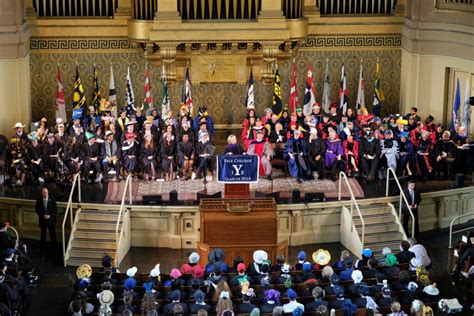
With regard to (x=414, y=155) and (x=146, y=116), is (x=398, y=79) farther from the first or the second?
(x=146, y=116)

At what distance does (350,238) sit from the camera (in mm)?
32312

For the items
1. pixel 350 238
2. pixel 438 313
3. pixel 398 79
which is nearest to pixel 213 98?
pixel 398 79

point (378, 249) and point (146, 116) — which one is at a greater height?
point (146, 116)

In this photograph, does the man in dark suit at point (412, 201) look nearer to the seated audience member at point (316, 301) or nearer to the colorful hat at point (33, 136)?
the seated audience member at point (316, 301)

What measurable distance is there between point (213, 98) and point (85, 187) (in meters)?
5.86

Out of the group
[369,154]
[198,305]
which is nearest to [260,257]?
[198,305]

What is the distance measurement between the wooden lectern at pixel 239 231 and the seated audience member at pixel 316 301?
439 cm

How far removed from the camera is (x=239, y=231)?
3089 centimetres

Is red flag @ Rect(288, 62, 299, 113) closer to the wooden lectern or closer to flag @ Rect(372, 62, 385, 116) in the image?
flag @ Rect(372, 62, 385, 116)

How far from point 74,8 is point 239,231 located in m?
9.89

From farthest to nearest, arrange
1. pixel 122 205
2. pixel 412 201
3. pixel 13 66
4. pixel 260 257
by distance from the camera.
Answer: pixel 13 66 → pixel 412 201 → pixel 122 205 → pixel 260 257

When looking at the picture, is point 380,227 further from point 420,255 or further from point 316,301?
point 316,301

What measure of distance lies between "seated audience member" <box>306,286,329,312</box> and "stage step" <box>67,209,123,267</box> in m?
6.65

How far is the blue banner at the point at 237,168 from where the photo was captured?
31.8 m
